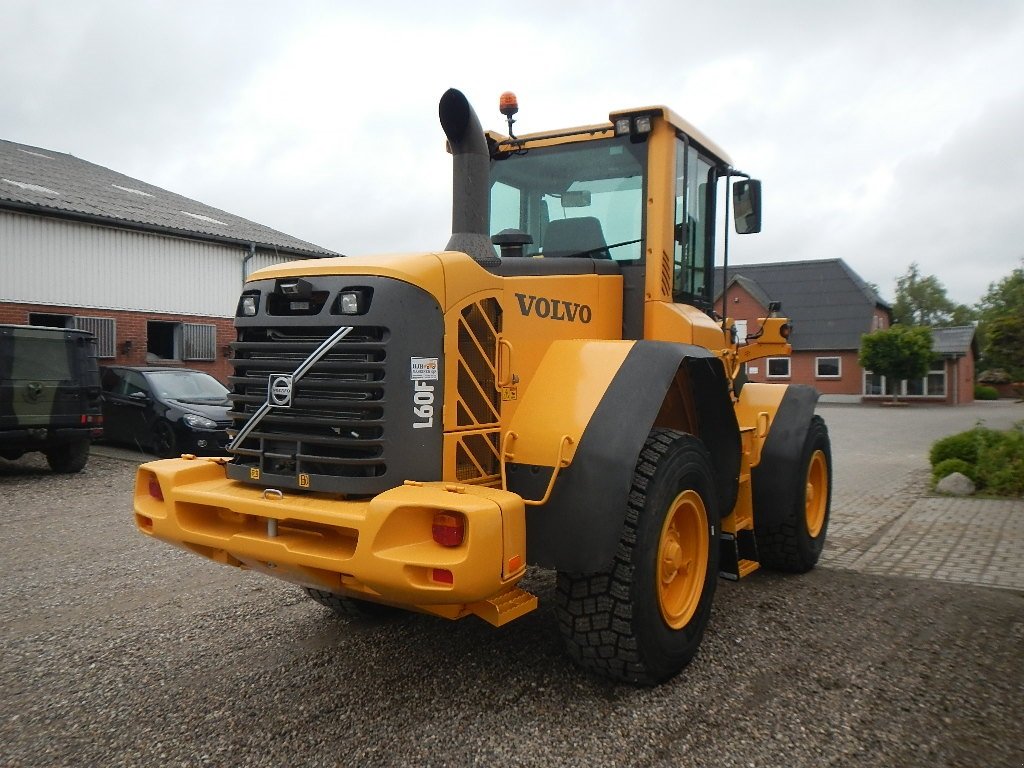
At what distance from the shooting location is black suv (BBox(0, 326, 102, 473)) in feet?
34.7

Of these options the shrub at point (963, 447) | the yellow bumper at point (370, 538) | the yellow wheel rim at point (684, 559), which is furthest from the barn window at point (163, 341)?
the yellow wheel rim at point (684, 559)

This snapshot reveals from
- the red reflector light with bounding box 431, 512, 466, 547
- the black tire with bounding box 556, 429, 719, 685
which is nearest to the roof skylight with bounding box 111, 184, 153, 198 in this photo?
the black tire with bounding box 556, 429, 719, 685

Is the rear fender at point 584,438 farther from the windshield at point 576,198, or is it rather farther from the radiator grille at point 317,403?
the windshield at point 576,198

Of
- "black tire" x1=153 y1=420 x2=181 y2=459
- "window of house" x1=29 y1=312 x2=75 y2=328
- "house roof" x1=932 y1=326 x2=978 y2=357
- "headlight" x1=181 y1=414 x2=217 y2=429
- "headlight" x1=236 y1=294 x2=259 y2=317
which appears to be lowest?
"black tire" x1=153 y1=420 x2=181 y2=459

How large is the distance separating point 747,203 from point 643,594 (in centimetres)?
274

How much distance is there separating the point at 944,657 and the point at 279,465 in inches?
134

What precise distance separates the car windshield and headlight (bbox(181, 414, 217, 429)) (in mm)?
789

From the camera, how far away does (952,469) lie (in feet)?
35.8

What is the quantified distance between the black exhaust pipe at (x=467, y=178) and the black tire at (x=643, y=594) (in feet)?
3.98

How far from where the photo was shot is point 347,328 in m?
3.30

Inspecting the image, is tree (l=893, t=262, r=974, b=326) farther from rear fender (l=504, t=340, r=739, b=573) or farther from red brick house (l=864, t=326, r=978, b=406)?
rear fender (l=504, t=340, r=739, b=573)

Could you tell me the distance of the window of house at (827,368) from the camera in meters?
40.9

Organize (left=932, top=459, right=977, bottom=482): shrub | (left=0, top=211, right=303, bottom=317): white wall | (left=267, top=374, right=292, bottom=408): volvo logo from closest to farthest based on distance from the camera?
(left=267, top=374, right=292, bottom=408): volvo logo → (left=932, top=459, right=977, bottom=482): shrub → (left=0, top=211, right=303, bottom=317): white wall

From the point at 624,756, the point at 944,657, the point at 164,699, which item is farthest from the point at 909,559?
the point at 164,699
